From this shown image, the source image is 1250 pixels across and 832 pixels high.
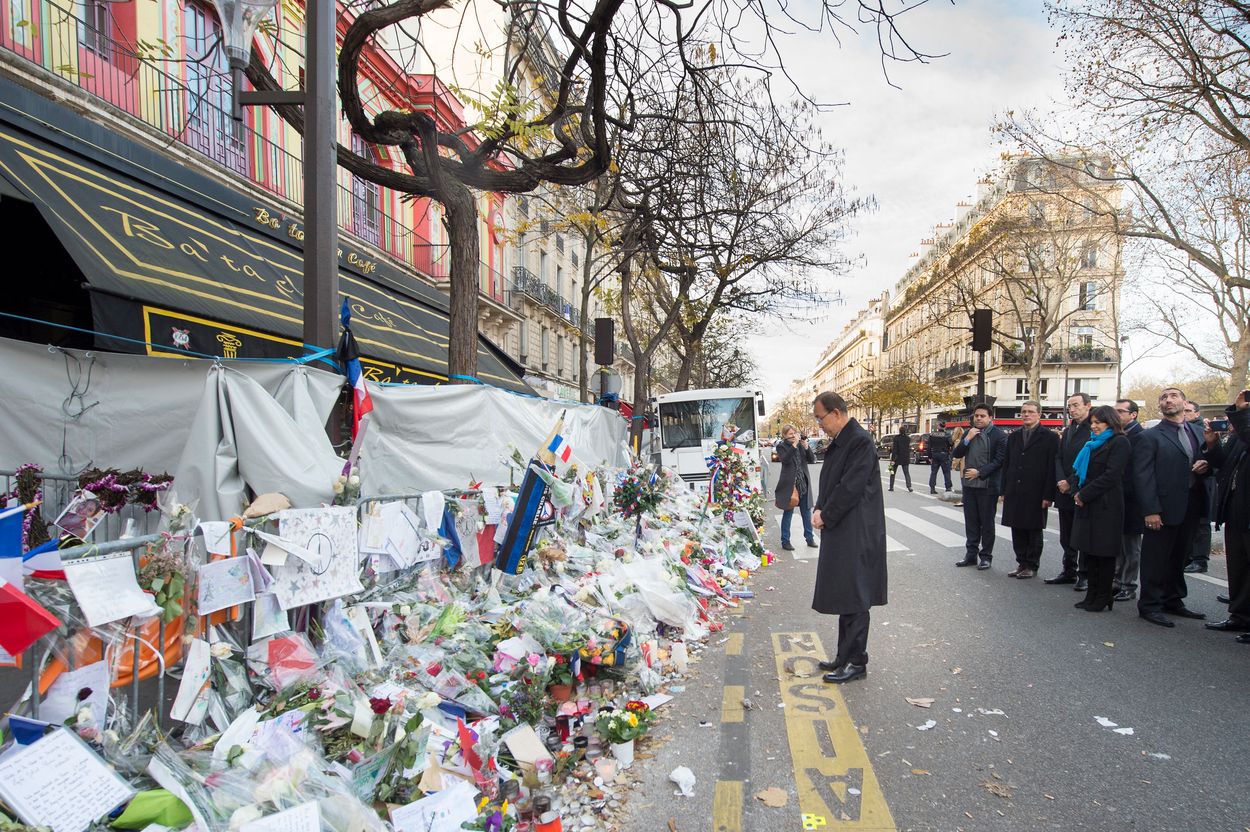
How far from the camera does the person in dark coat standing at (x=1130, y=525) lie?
19.4 ft

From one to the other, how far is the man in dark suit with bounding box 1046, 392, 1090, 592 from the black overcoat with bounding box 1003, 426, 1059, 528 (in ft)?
0.32

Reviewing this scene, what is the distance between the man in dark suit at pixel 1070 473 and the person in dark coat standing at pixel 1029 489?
12 cm

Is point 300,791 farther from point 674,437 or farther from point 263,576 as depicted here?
point 674,437

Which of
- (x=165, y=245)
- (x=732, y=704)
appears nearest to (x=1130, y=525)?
(x=732, y=704)

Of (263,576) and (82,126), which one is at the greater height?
(82,126)

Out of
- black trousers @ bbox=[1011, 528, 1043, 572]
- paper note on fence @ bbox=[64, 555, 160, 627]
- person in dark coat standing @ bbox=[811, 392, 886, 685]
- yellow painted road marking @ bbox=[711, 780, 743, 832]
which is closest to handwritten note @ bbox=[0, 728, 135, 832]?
paper note on fence @ bbox=[64, 555, 160, 627]

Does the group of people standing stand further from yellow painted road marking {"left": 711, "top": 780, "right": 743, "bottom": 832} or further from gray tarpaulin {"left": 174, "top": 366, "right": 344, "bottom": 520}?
gray tarpaulin {"left": 174, "top": 366, "right": 344, "bottom": 520}

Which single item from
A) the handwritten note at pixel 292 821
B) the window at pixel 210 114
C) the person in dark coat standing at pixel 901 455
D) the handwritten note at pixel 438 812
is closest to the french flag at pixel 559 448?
the handwritten note at pixel 438 812

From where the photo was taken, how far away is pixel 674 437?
15.2m

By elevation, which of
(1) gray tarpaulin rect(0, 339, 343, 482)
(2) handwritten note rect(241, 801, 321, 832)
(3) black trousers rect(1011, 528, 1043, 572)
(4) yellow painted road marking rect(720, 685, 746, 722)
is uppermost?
(1) gray tarpaulin rect(0, 339, 343, 482)

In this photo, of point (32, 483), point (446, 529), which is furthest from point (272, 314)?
point (446, 529)

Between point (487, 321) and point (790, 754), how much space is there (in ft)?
61.4

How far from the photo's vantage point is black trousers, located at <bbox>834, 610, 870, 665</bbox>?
4.34m

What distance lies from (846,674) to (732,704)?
2.86 ft
